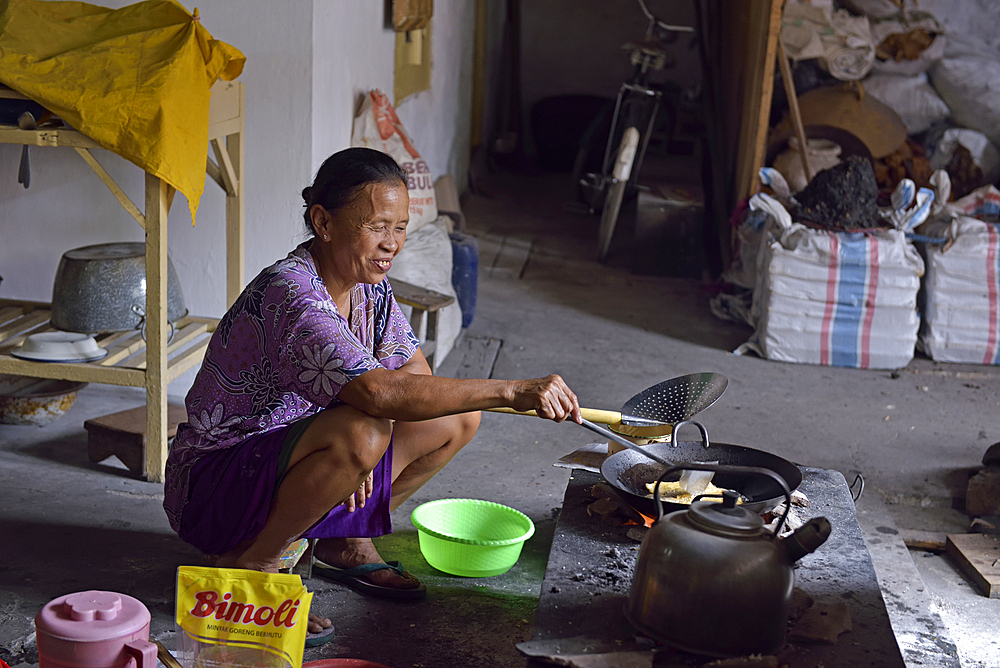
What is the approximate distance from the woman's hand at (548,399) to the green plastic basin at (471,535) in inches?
23.3

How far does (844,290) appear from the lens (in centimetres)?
446

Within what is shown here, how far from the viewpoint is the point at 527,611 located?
2324 millimetres

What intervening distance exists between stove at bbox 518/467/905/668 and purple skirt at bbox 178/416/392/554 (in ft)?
1.68

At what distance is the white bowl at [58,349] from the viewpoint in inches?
117

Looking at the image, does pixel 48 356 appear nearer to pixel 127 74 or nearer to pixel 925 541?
pixel 127 74

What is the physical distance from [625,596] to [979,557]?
56.8 inches

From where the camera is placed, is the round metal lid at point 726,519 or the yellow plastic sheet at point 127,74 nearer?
the round metal lid at point 726,519

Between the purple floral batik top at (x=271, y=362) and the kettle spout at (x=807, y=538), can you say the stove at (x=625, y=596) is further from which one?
the purple floral batik top at (x=271, y=362)

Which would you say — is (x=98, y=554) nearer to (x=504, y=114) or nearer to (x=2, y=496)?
(x=2, y=496)

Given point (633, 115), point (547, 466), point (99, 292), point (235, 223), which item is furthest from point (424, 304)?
point (633, 115)

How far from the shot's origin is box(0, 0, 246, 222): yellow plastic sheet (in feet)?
8.54

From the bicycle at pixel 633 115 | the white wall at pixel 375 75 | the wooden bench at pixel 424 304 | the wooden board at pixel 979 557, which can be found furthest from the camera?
the bicycle at pixel 633 115

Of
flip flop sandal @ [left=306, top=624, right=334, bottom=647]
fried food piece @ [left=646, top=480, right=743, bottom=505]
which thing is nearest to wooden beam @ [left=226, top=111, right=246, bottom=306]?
flip flop sandal @ [left=306, top=624, right=334, bottom=647]

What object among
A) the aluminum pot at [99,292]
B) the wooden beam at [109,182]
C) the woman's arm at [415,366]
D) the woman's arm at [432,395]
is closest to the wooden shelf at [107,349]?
the aluminum pot at [99,292]
